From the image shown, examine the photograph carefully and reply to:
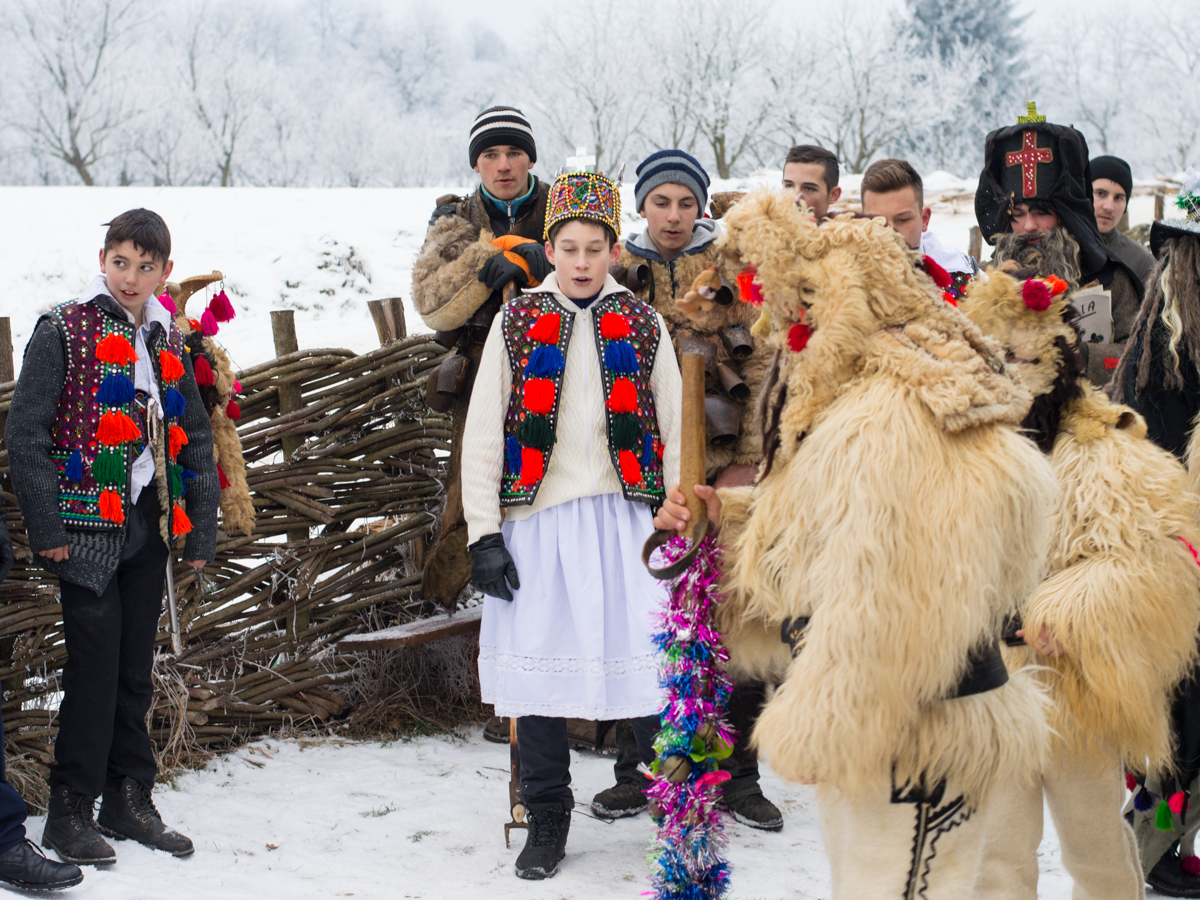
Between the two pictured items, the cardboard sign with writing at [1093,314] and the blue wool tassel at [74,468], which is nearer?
the blue wool tassel at [74,468]

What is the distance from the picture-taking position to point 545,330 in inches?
125

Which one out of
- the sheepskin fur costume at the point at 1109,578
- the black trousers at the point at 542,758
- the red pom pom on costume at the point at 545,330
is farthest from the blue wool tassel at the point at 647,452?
the sheepskin fur costume at the point at 1109,578

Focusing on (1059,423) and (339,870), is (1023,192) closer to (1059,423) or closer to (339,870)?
(1059,423)

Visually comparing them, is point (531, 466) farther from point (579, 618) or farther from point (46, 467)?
point (46, 467)

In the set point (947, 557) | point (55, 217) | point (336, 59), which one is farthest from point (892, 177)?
point (336, 59)

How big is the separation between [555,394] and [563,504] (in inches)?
13.4

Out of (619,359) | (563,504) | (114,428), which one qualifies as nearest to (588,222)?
(619,359)

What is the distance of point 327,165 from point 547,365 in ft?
101

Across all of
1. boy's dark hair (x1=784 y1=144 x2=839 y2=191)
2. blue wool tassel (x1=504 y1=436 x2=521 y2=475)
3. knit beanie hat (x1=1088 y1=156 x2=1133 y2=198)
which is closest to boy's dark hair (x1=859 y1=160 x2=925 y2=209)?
boy's dark hair (x1=784 y1=144 x2=839 y2=191)

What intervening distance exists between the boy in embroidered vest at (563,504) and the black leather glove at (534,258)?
41cm

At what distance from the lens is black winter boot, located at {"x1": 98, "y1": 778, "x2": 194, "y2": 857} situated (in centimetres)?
321

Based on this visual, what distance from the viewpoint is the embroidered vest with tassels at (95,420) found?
10.0 feet

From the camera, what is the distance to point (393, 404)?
15.4 ft

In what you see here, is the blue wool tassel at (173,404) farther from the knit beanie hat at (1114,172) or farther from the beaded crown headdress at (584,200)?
the knit beanie hat at (1114,172)
